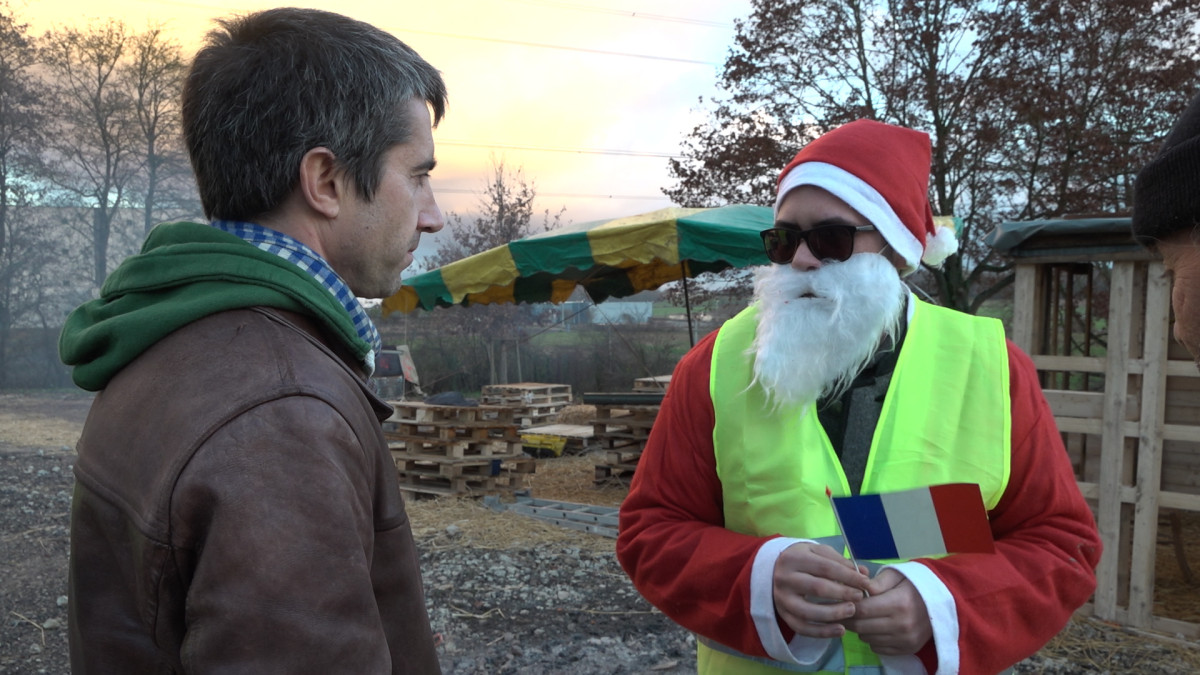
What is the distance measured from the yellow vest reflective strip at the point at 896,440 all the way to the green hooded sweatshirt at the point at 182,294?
110 centimetres

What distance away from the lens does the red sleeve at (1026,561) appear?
1764mm

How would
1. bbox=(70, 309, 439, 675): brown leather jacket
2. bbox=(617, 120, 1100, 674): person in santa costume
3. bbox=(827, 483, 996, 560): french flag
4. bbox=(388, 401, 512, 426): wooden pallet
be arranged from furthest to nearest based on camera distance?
bbox=(388, 401, 512, 426): wooden pallet < bbox=(617, 120, 1100, 674): person in santa costume < bbox=(827, 483, 996, 560): french flag < bbox=(70, 309, 439, 675): brown leather jacket

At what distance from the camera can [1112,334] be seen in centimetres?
526

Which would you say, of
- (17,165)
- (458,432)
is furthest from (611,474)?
(17,165)

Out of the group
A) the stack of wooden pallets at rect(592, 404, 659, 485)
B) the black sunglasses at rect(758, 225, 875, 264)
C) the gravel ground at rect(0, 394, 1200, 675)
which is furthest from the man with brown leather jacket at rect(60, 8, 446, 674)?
the stack of wooden pallets at rect(592, 404, 659, 485)

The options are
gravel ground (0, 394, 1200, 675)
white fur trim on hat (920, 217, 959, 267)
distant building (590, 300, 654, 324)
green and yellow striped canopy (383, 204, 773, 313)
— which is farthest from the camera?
distant building (590, 300, 654, 324)

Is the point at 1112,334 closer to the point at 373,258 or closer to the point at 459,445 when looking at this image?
the point at 373,258

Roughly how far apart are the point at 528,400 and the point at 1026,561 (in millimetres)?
14392

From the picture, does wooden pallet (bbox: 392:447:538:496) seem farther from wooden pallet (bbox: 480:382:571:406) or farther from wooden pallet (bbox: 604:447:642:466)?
wooden pallet (bbox: 480:382:571:406)

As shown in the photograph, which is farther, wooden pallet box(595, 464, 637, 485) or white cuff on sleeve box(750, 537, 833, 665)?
wooden pallet box(595, 464, 637, 485)

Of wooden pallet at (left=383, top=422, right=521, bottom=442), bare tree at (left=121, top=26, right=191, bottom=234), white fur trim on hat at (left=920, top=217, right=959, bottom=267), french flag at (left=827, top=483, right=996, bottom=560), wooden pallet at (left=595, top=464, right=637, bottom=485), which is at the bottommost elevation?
wooden pallet at (left=595, top=464, right=637, bottom=485)

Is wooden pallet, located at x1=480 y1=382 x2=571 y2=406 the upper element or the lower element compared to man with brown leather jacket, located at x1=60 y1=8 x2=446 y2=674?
Result: lower

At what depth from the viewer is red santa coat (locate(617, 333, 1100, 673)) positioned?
5.85ft

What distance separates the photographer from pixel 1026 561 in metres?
1.85
